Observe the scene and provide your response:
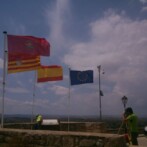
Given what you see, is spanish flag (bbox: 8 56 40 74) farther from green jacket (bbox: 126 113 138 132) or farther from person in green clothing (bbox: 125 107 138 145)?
green jacket (bbox: 126 113 138 132)

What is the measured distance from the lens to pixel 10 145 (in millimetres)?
8680

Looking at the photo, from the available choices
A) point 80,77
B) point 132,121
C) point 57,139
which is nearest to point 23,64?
point 132,121

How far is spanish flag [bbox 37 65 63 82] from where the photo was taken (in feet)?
67.2

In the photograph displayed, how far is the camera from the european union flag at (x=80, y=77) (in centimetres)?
2216

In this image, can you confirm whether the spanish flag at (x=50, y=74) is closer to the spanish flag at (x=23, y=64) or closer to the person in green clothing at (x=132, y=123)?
the spanish flag at (x=23, y=64)

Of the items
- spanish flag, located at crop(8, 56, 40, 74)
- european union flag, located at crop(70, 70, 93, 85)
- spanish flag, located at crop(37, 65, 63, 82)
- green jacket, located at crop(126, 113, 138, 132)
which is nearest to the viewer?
green jacket, located at crop(126, 113, 138, 132)

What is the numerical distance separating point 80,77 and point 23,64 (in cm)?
846

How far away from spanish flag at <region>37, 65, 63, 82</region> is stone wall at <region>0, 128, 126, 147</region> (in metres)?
11.6

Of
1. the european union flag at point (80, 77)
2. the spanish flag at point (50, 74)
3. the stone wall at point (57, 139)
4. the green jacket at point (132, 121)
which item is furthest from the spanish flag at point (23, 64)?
the european union flag at point (80, 77)

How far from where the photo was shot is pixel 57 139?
26.1 feet

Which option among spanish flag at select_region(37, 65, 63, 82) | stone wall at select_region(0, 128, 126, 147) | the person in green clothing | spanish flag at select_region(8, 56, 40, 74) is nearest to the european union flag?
spanish flag at select_region(37, 65, 63, 82)

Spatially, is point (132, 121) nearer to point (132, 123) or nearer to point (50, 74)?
point (132, 123)

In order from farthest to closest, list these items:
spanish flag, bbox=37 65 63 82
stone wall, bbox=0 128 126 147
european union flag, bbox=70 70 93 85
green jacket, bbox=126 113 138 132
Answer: european union flag, bbox=70 70 93 85 → spanish flag, bbox=37 65 63 82 → green jacket, bbox=126 113 138 132 → stone wall, bbox=0 128 126 147

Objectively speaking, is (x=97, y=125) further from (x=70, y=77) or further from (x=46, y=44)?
(x=46, y=44)
